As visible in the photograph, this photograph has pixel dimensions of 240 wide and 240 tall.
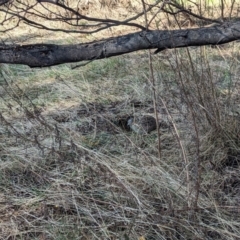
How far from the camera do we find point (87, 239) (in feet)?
7.54

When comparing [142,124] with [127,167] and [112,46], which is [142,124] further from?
[112,46]

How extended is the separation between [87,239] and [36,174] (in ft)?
2.27

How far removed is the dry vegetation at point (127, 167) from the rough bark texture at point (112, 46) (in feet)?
1.19

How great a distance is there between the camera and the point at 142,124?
3.58 meters

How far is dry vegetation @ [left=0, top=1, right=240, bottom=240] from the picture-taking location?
236 cm

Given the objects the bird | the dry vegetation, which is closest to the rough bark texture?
the dry vegetation

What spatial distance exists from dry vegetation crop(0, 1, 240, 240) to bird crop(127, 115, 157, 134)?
0.28 ft

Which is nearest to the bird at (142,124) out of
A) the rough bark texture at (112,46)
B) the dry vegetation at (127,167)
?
the dry vegetation at (127,167)

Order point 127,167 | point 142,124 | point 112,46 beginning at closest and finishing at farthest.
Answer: point 112,46, point 127,167, point 142,124

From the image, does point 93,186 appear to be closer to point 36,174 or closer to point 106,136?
A: point 36,174

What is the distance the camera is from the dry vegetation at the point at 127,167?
7.75 ft

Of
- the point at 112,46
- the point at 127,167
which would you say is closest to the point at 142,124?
the point at 127,167

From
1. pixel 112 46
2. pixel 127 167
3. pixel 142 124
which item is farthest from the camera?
pixel 142 124

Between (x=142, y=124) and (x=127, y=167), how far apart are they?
79 cm
